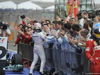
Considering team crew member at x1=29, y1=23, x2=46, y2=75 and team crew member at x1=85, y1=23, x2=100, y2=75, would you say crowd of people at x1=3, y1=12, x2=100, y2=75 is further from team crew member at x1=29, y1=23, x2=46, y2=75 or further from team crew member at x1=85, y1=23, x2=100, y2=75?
team crew member at x1=85, y1=23, x2=100, y2=75

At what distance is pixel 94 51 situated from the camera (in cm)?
786

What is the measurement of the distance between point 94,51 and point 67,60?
2452mm

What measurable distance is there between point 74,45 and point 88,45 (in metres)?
1.57

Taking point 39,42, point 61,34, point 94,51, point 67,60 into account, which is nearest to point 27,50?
point 39,42

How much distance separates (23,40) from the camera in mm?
16656

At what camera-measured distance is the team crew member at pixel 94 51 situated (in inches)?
307

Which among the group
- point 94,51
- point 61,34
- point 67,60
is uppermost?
point 61,34

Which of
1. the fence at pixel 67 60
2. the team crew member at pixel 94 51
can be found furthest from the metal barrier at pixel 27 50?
the team crew member at pixel 94 51

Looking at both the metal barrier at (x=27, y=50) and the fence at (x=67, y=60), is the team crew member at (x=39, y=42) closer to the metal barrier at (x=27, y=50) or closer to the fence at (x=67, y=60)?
the fence at (x=67, y=60)

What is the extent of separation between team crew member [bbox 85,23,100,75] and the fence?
524 millimetres

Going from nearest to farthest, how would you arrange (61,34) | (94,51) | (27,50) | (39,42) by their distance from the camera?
(94,51) < (61,34) < (39,42) < (27,50)

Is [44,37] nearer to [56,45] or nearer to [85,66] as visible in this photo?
[56,45]

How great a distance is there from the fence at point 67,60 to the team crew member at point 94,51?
20.6 inches

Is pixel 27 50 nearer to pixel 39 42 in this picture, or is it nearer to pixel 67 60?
pixel 39 42
